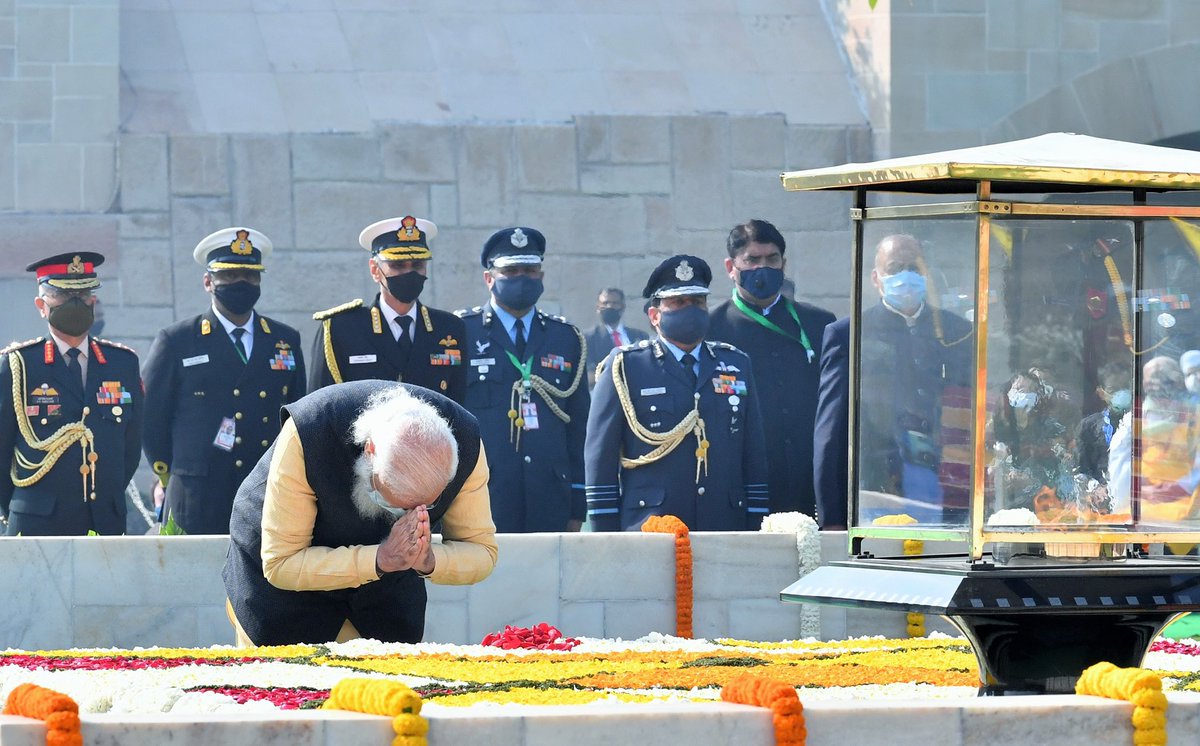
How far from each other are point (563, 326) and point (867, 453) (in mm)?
5053

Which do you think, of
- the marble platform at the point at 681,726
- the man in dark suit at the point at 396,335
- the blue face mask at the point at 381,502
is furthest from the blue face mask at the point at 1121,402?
the man in dark suit at the point at 396,335

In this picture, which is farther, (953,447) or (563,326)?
(563,326)

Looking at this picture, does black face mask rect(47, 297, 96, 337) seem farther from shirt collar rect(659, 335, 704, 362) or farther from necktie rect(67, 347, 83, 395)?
shirt collar rect(659, 335, 704, 362)

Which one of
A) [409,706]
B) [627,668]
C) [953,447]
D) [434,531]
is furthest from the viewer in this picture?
[434,531]

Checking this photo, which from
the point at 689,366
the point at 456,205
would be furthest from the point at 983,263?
the point at 456,205

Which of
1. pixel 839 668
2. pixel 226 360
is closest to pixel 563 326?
pixel 226 360

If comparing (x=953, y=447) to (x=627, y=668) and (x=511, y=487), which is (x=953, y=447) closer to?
(x=627, y=668)

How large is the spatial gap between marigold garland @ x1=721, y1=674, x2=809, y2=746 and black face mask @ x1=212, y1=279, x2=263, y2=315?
6635 mm

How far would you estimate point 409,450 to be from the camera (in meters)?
6.68

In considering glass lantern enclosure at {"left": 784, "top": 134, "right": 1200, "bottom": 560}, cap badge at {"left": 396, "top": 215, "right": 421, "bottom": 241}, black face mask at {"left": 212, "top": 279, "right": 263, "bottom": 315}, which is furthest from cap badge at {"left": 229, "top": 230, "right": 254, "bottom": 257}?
glass lantern enclosure at {"left": 784, "top": 134, "right": 1200, "bottom": 560}

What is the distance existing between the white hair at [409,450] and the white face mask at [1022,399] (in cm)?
166

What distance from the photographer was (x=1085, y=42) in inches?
593

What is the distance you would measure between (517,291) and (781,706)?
6.59 metres

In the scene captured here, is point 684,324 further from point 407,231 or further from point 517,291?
point 407,231
